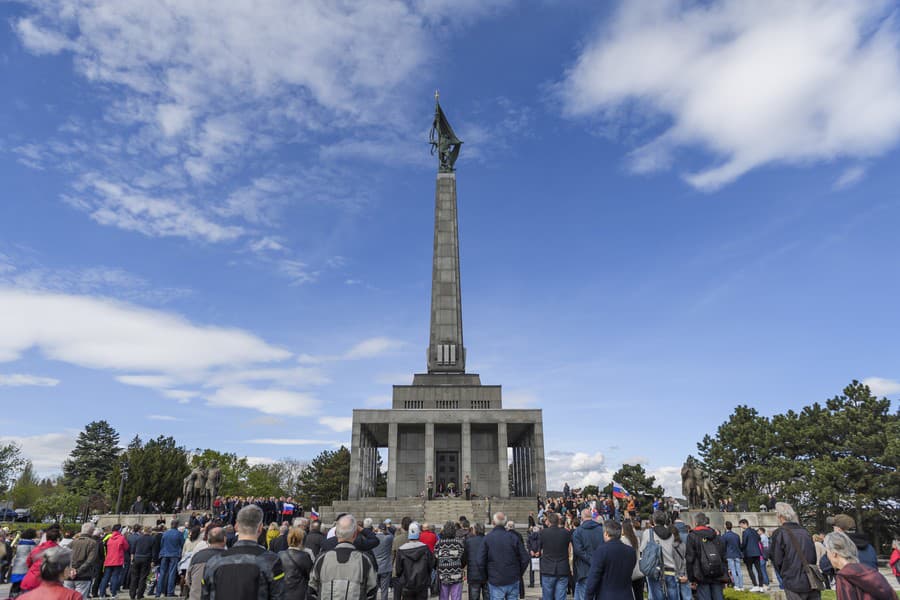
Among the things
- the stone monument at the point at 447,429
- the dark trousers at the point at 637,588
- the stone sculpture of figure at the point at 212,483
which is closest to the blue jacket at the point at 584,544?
the dark trousers at the point at 637,588

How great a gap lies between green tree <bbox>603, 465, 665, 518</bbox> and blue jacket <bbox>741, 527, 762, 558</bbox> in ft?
139

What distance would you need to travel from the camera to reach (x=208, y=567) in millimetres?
4566

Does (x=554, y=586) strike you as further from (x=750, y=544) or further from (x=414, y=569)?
(x=750, y=544)

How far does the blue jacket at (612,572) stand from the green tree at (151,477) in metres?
58.2

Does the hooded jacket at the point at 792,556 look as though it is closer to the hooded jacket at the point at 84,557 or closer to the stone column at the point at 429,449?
the hooded jacket at the point at 84,557

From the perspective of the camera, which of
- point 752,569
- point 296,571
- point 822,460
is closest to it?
point 296,571

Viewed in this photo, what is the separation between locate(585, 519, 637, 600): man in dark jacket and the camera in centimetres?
649

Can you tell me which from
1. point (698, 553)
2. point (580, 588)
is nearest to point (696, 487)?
point (698, 553)

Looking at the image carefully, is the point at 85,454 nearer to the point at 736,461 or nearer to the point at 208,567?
the point at 736,461

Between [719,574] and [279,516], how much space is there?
782 inches

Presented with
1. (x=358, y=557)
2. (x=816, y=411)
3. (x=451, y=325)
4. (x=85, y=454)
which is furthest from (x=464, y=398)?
(x=85, y=454)

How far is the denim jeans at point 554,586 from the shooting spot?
907 centimetres

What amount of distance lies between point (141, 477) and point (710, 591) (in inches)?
2331

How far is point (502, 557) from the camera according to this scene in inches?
336
